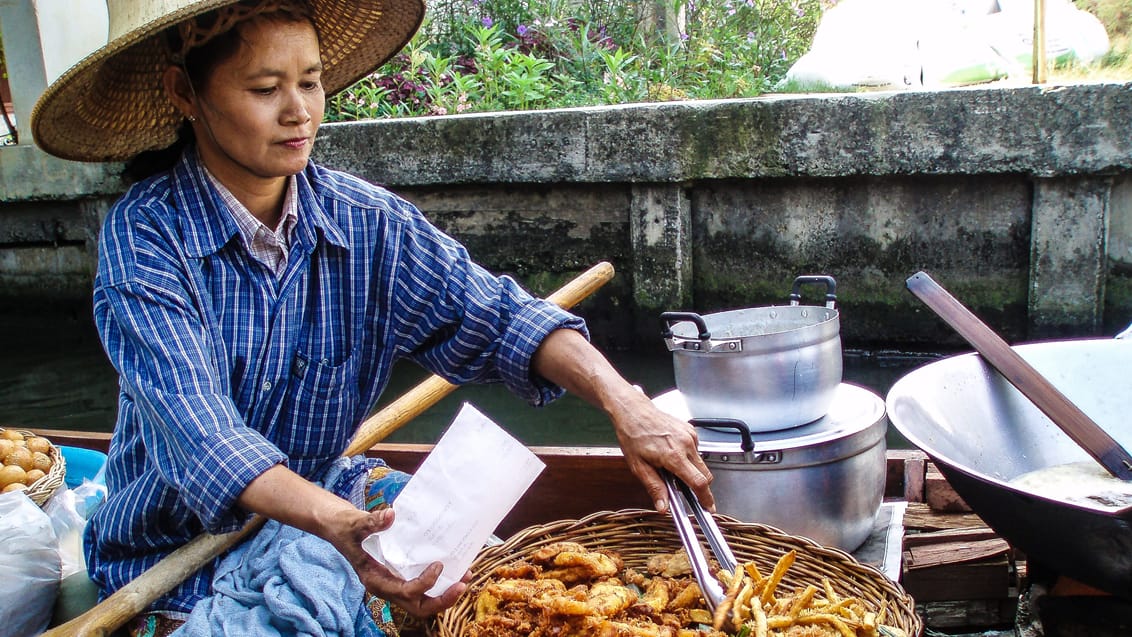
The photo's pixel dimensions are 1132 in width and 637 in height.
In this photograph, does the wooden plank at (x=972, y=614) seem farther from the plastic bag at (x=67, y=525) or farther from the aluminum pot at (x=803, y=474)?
the plastic bag at (x=67, y=525)

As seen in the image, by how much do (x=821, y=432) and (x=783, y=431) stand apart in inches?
3.6

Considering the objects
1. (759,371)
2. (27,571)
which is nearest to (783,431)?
(759,371)

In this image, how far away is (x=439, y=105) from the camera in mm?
6152

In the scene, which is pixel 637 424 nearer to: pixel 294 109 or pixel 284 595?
pixel 284 595

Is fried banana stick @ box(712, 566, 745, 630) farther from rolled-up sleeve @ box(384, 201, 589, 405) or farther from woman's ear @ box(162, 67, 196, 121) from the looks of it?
woman's ear @ box(162, 67, 196, 121)

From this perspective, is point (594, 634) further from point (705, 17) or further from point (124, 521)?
point (705, 17)

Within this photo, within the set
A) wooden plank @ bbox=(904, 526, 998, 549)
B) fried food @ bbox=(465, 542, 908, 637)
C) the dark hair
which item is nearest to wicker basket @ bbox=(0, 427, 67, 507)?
the dark hair

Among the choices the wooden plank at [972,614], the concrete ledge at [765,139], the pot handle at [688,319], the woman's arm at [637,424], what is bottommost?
the wooden plank at [972,614]

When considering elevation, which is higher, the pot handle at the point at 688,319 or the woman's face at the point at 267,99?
the woman's face at the point at 267,99

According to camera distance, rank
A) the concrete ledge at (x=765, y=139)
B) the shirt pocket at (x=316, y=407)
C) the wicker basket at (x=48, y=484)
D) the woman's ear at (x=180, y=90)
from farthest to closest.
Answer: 1. the concrete ledge at (x=765, y=139)
2. the wicker basket at (x=48, y=484)
3. the shirt pocket at (x=316, y=407)
4. the woman's ear at (x=180, y=90)

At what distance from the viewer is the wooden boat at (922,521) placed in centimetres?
228

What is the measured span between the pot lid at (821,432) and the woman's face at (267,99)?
3.30ft

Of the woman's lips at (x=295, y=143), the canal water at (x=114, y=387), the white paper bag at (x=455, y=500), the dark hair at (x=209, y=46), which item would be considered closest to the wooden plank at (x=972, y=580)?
the white paper bag at (x=455, y=500)

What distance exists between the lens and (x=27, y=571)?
211 centimetres
